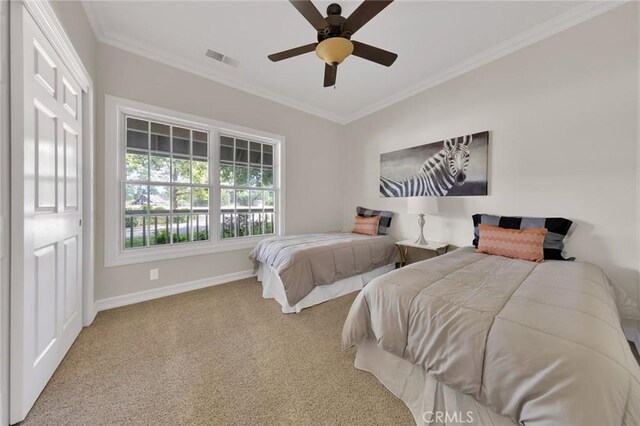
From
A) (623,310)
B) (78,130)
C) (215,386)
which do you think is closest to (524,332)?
(215,386)

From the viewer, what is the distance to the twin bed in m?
0.81

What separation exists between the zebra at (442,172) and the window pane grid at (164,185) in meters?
2.94

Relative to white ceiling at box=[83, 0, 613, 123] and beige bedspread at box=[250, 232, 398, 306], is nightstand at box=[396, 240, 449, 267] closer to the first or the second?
beige bedspread at box=[250, 232, 398, 306]

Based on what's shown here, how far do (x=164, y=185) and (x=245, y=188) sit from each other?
103 cm

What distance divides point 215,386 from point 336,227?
11.3 ft

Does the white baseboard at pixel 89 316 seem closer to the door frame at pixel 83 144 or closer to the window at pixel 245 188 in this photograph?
Result: the door frame at pixel 83 144

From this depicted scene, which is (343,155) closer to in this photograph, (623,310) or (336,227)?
(336,227)

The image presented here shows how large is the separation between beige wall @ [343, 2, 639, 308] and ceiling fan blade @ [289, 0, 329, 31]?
2.20m

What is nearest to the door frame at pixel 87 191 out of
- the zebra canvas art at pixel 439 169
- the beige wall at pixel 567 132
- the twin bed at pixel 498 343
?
the twin bed at pixel 498 343

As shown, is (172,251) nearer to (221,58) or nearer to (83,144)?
(83,144)

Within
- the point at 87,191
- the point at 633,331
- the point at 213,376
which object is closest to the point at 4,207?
the point at 87,191

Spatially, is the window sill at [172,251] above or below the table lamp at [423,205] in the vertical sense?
below

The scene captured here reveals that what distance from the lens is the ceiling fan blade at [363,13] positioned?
5.06ft

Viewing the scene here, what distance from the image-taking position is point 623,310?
198cm
